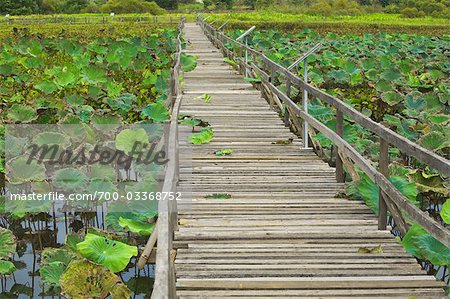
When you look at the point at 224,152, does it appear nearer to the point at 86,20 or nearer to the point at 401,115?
the point at 401,115

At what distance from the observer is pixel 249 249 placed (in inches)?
160

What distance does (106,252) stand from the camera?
376cm

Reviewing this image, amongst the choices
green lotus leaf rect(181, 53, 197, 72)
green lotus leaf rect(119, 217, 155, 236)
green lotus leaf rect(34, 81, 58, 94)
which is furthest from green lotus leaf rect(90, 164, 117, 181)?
green lotus leaf rect(181, 53, 197, 72)

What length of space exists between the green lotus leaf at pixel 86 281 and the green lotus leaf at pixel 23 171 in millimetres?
1928

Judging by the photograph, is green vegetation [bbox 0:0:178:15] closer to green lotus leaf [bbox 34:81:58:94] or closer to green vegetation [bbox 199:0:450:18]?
green vegetation [bbox 199:0:450:18]

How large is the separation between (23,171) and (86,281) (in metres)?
2.07

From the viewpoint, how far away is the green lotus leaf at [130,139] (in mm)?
5734

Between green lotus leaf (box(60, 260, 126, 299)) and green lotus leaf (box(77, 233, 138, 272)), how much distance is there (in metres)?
0.11

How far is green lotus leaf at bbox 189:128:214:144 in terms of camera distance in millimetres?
6867

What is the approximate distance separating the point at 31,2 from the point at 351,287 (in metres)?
51.3

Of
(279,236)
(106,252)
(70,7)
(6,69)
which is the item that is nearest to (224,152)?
(279,236)

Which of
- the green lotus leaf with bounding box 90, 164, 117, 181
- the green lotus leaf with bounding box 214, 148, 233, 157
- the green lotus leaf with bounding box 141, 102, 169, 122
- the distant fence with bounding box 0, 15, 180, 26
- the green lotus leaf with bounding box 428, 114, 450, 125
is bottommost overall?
the distant fence with bounding box 0, 15, 180, 26

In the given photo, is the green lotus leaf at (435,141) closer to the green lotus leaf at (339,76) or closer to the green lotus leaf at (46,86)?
the green lotus leaf at (46,86)

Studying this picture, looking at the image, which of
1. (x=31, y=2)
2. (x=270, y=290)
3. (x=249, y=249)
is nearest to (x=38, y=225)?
(x=249, y=249)
